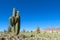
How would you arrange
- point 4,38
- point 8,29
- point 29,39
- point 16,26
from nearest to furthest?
point 4,38 → point 29,39 → point 16,26 → point 8,29

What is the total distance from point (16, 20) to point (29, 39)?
12.2 ft

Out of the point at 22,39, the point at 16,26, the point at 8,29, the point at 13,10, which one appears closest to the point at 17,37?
the point at 22,39

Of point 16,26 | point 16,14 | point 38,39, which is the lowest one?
point 38,39

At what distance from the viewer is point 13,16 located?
88.7 ft

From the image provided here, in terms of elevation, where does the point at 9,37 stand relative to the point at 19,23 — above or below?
below

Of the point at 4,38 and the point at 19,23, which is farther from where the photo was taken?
the point at 19,23

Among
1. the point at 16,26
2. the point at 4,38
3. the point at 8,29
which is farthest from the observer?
the point at 8,29

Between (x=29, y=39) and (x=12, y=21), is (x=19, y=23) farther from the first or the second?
(x=29, y=39)

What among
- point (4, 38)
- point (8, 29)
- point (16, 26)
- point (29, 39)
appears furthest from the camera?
point (8, 29)

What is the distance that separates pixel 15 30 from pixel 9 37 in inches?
133

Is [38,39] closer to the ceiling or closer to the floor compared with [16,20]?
closer to the floor

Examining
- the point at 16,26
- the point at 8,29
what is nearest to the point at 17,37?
the point at 16,26

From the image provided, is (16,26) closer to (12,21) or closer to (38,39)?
(12,21)

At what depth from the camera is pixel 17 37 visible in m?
24.5
